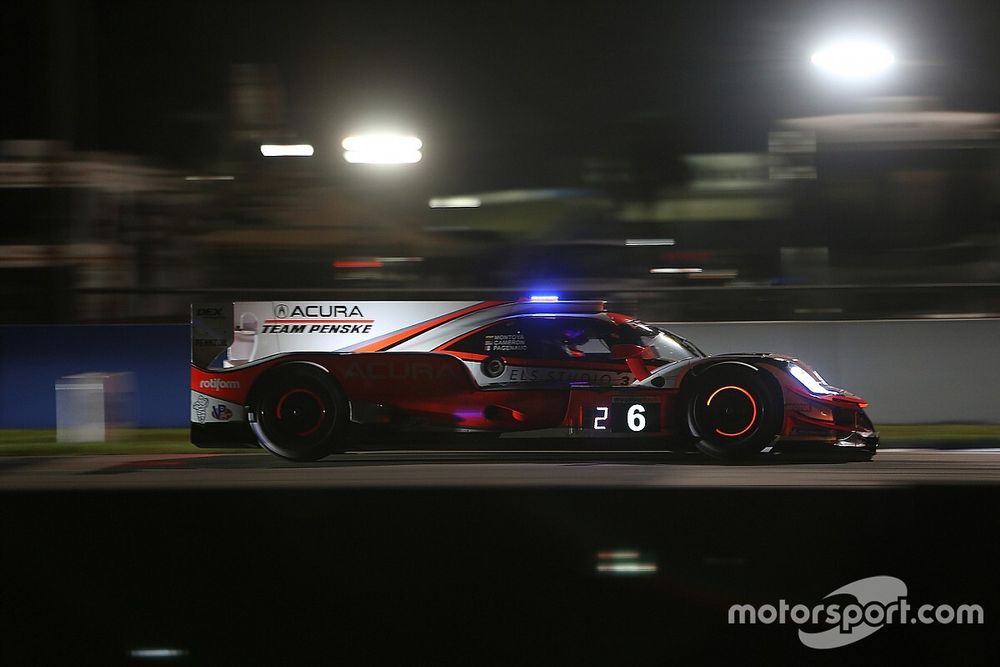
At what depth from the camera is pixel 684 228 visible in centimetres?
746

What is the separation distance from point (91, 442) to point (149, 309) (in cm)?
129

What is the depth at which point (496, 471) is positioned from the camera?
670cm

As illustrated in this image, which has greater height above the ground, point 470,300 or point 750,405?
point 470,300

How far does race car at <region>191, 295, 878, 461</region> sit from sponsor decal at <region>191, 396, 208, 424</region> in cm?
1

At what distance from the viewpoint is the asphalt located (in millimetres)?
6039

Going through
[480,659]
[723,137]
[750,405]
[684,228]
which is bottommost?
[480,659]

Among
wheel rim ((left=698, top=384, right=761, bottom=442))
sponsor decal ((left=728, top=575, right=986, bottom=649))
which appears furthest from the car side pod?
sponsor decal ((left=728, top=575, right=986, bottom=649))

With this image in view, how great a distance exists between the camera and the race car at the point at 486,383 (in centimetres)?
670

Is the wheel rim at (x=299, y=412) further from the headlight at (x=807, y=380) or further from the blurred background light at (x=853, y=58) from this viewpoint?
the blurred background light at (x=853, y=58)

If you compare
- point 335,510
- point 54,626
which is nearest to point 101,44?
point 335,510

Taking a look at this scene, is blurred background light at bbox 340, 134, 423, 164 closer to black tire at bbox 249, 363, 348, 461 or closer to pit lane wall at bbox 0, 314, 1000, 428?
black tire at bbox 249, 363, 348, 461

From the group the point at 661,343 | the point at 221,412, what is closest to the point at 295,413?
the point at 221,412

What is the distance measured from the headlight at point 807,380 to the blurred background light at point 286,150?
152 inches

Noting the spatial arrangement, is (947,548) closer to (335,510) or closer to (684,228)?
(335,510)
